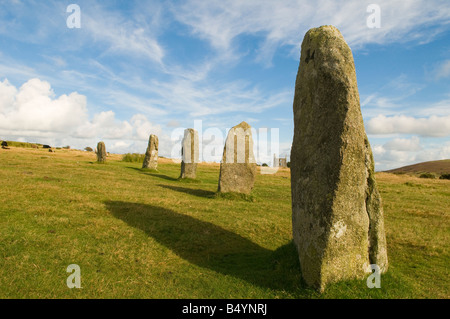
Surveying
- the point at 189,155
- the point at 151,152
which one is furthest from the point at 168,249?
the point at 151,152

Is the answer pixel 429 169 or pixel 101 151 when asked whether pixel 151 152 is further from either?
pixel 429 169

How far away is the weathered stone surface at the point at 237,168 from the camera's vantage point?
16.2 metres

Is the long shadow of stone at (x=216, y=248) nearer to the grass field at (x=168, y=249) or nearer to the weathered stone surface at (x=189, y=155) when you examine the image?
the grass field at (x=168, y=249)

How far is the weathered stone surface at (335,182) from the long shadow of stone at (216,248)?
0.62 meters

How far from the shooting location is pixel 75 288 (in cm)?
579

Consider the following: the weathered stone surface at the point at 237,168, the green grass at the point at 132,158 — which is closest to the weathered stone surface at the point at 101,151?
the green grass at the point at 132,158

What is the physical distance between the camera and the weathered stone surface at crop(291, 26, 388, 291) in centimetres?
560

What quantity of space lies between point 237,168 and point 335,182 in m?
10.7

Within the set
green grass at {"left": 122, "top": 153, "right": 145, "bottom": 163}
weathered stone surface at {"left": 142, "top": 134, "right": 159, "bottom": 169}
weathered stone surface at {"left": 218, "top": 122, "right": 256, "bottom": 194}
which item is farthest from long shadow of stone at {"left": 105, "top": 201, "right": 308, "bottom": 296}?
green grass at {"left": 122, "top": 153, "right": 145, "bottom": 163}

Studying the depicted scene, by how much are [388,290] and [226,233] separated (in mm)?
5260

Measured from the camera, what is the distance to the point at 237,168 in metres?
16.2

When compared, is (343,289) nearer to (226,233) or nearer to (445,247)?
(226,233)

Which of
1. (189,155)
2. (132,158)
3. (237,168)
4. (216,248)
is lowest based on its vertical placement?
(216,248)
